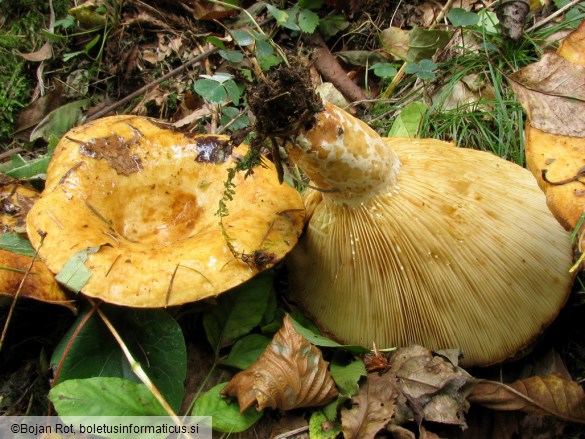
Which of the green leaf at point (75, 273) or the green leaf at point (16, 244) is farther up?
the green leaf at point (75, 273)

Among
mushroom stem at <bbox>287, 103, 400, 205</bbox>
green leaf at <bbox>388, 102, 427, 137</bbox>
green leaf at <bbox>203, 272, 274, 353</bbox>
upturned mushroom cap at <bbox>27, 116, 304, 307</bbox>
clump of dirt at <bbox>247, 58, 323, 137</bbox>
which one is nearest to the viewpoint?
clump of dirt at <bbox>247, 58, 323, 137</bbox>

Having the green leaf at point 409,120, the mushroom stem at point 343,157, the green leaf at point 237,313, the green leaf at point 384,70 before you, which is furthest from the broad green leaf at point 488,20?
the green leaf at point 237,313

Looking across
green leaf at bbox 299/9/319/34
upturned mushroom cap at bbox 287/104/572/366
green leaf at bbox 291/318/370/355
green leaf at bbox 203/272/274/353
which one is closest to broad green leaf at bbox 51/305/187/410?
green leaf at bbox 203/272/274/353

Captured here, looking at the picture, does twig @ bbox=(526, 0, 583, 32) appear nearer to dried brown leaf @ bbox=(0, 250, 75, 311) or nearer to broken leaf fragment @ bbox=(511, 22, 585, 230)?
broken leaf fragment @ bbox=(511, 22, 585, 230)

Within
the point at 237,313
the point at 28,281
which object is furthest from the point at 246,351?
Answer: the point at 28,281

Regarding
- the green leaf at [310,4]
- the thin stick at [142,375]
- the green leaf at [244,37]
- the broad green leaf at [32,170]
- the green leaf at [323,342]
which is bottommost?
the thin stick at [142,375]

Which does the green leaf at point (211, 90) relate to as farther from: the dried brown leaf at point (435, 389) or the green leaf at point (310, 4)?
the dried brown leaf at point (435, 389)

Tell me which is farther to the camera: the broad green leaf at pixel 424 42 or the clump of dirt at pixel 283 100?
the broad green leaf at pixel 424 42
